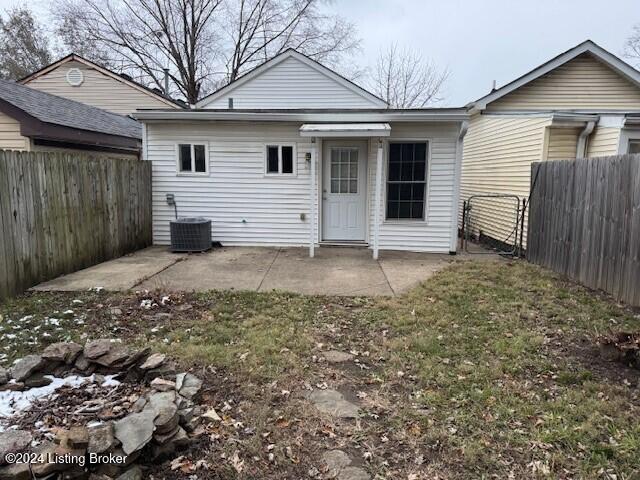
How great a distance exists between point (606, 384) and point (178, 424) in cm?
309

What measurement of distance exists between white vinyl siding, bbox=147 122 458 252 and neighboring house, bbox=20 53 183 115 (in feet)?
30.1

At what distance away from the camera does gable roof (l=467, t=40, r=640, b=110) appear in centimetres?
1109

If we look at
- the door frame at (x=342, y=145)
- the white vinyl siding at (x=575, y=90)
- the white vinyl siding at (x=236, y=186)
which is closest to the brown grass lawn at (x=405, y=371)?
the door frame at (x=342, y=145)

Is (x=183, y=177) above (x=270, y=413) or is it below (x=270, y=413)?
above

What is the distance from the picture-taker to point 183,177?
8.89 meters

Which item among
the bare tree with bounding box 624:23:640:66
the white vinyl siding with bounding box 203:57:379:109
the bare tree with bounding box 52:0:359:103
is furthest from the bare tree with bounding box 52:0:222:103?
the bare tree with bounding box 624:23:640:66

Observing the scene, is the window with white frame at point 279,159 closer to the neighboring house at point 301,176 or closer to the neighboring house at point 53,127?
the neighboring house at point 301,176

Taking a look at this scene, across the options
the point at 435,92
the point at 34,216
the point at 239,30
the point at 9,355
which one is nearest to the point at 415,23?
the point at 435,92

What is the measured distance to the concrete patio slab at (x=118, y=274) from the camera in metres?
5.68

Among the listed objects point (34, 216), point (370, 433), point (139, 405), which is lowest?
point (370, 433)

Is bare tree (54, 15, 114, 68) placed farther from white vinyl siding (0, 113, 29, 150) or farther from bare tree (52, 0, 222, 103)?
white vinyl siding (0, 113, 29, 150)

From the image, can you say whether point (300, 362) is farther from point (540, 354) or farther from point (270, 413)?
point (540, 354)

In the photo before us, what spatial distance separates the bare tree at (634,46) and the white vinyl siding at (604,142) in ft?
80.4

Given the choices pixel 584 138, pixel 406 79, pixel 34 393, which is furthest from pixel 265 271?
pixel 406 79
